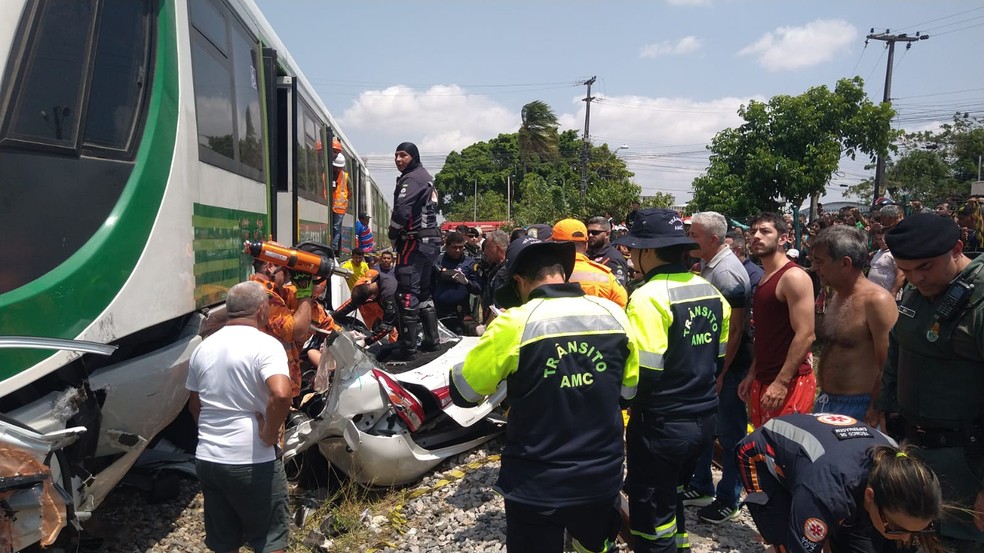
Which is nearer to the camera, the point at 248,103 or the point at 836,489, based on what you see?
the point at 836,489

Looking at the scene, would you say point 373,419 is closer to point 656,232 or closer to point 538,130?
point 656,232

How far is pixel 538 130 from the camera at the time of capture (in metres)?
46.0

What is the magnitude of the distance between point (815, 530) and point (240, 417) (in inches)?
103

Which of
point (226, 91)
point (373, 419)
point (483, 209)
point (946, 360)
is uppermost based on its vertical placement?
point (226, 91)

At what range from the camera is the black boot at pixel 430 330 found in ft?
21.3

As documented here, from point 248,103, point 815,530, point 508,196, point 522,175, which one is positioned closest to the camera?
point 815,530

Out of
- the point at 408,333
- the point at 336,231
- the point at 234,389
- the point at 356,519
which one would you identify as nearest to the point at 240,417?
the point at 234,389

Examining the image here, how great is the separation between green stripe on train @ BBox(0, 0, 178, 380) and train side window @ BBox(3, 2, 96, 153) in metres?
0.42

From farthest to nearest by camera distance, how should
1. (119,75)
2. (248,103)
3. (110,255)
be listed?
(248,103) → (119,75) → (110,255)

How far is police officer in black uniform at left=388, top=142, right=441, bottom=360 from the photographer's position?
6238mm

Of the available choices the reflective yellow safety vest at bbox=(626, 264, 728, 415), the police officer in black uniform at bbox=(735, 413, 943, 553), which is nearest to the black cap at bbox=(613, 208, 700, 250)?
the reflective yellow safety vest at bbox=(626, 264, 728, 415)

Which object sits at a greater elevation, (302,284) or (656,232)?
(656,232)

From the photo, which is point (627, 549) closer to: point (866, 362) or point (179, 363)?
point (866, 362)

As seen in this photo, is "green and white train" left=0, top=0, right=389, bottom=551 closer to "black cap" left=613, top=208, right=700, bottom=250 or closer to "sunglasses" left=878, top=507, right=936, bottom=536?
"black cap" left=613, top=208, right=700, bottom=250
